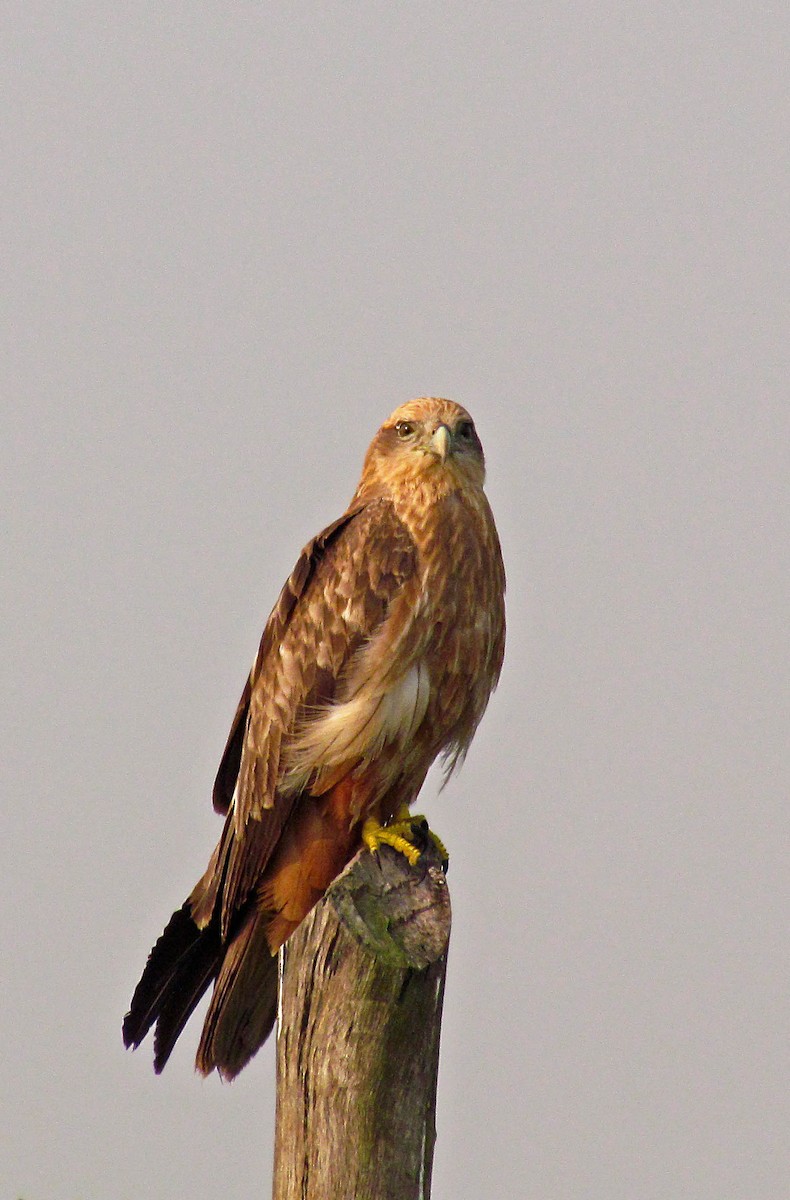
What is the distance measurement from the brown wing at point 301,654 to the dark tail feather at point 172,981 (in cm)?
7

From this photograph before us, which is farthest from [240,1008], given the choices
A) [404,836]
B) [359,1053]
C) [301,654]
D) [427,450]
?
[427,450]

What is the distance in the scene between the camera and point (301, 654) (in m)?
4.45

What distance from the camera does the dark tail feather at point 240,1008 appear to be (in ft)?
14.0

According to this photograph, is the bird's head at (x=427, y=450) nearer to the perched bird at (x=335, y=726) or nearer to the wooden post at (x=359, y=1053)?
the perched bird at (x=335, y=726)

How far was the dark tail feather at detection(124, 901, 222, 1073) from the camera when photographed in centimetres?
424

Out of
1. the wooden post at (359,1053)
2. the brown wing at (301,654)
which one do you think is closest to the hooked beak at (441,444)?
the brown wing at (301,654)

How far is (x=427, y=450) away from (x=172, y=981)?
1965mm

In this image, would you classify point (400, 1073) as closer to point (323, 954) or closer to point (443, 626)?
point (323, 954)

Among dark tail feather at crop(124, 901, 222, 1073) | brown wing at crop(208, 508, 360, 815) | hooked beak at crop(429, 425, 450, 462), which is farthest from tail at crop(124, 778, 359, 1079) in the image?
hooked beak at crop(429, 425, 450, 462)

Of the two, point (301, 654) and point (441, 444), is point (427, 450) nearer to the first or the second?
point (441, 444)

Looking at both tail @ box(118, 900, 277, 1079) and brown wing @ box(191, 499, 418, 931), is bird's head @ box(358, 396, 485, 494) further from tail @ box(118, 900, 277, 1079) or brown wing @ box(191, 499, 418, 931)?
tail @ box(118, 900, 277, 1079)

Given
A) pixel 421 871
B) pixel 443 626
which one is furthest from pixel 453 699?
pixel 421 871

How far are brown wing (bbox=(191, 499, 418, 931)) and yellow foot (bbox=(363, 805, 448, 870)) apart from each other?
271 millimetres

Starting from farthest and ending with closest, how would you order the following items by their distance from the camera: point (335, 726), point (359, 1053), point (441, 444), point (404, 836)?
1. point (441, 444)
2. point (404, 836)
3. point (335, 726)
4. point (359, 1053)
